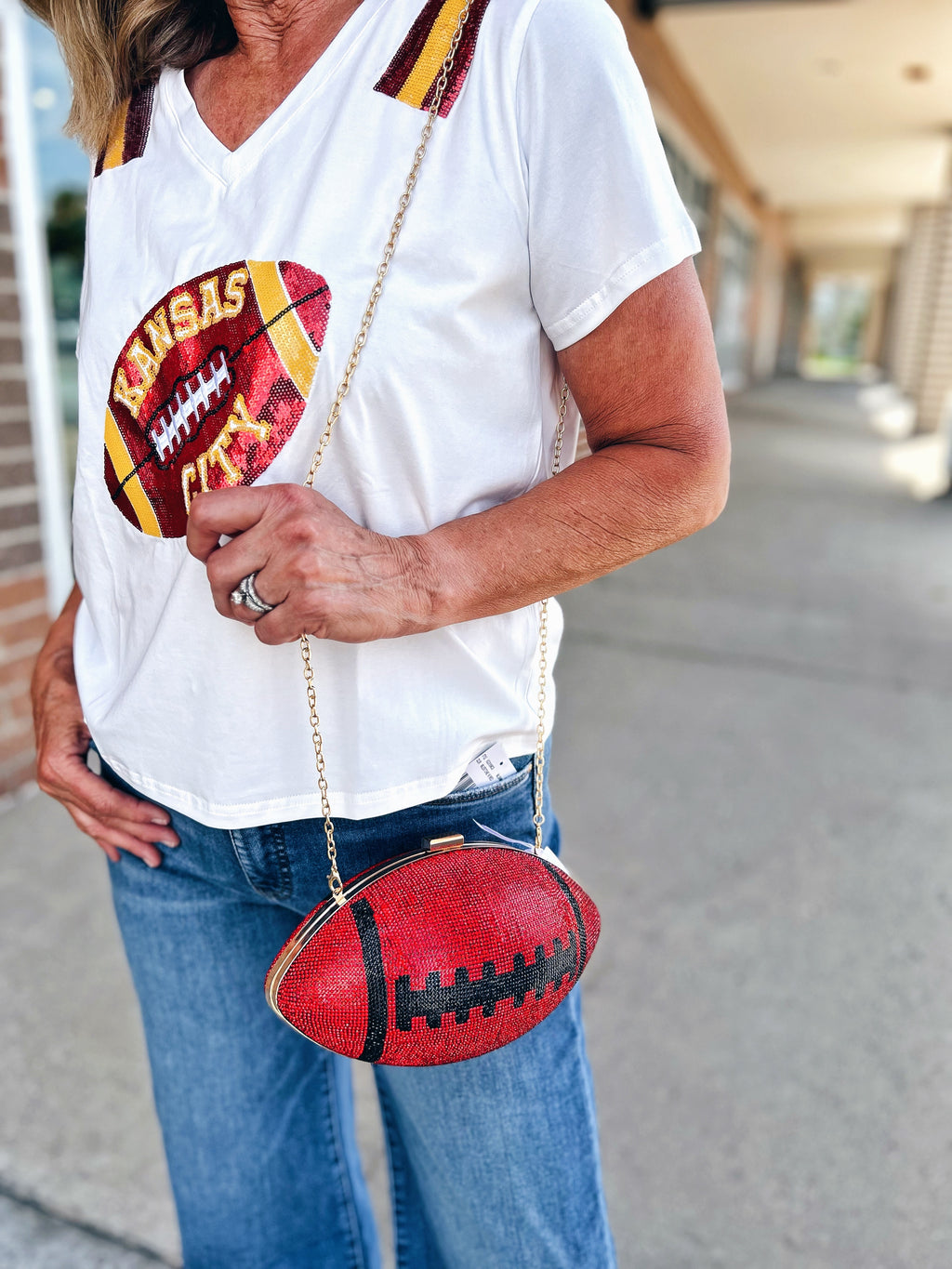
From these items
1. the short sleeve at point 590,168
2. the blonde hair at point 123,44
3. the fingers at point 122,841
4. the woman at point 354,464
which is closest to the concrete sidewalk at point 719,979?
the woman at point 354,464

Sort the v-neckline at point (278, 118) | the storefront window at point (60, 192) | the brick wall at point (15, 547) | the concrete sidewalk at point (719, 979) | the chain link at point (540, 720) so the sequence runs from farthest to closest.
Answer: the storefront window at point (60, 192), the brick wall at point (15, 547), the concrete sidewalk at point (719, 979), the chain link at point (540, 720), the v-neckline at point (278, 118)

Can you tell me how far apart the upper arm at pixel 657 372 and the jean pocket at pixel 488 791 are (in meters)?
0.34

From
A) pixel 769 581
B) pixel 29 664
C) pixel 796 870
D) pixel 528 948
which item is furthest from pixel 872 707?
pixel 528 948

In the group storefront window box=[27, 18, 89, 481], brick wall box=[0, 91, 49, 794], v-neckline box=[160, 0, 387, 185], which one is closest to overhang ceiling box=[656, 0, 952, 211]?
storefront window box=[27, 18, 89, 481]

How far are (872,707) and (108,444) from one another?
350 centimetres

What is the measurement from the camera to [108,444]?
0.99 metres

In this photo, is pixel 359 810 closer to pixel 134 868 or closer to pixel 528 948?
pixel 528 948

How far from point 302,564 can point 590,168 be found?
39 centimetres

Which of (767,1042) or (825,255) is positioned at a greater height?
(767,1042)

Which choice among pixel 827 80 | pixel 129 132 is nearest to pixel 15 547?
pixel 129 132

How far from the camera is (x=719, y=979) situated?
92.6 inches

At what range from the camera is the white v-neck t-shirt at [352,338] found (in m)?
0.80

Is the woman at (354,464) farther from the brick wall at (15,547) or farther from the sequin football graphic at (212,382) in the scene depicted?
the brick wall at (15,547)

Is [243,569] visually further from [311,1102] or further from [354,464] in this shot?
[311,1102]
